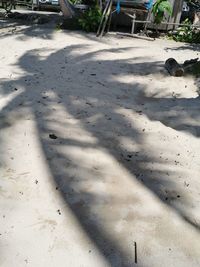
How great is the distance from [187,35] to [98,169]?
9.84 metres

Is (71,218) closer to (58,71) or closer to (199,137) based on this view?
(199,137)

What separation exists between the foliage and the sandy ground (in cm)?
506

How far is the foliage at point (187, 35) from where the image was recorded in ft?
40.6

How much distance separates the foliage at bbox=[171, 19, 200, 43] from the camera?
12.4 meters

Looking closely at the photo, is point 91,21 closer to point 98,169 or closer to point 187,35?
Answer: point 187,35

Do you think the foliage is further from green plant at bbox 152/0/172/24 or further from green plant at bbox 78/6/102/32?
green plant at bbox 78/6/102/32

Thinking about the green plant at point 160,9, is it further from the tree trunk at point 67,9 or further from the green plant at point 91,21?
the tree trunk at point 67,9

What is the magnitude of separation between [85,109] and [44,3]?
56.4ft

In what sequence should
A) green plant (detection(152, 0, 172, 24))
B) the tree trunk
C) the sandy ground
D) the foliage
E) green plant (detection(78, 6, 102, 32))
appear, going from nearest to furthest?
the sandy ground < the foliage < green plant (detection(152, 0, 172, 24)) < green plant (detection(78, 6, 102, 32)) < the tree trunk

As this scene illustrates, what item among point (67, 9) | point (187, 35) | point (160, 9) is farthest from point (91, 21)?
point (187, 35)

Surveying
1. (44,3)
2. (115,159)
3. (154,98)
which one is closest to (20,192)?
(115,159)

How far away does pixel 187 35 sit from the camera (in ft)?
41.5

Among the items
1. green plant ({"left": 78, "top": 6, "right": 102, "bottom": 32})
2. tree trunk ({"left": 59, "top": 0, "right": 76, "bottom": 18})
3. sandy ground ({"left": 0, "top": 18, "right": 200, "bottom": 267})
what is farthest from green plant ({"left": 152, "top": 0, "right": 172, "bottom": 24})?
sandy ground ({"left": 0, "top": 18, "right": 200, "bottom": 267})

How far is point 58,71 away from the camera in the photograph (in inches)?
319
